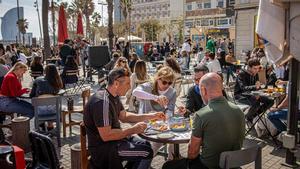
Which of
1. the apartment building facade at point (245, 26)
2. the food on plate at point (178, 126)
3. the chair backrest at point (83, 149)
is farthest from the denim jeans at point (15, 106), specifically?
the apartment building facade at point (245, 26)

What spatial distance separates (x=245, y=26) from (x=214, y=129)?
894 inches

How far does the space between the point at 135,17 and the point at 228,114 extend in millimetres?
118087

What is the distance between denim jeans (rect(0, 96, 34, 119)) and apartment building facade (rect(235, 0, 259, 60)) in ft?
63.2

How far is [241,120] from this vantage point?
11.0ft

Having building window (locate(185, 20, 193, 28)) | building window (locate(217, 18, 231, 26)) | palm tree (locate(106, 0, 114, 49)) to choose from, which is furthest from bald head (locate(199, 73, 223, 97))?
building window (locate(185, 20, 193, 28))

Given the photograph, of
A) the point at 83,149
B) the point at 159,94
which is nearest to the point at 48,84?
the point at 159,94

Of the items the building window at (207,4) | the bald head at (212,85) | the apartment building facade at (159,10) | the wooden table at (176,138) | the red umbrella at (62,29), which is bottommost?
the wooden table at (176,138)

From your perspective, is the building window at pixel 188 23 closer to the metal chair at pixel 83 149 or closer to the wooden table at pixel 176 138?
the wooden table at pixel 176 138

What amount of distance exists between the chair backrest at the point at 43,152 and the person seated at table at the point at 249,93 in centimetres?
440

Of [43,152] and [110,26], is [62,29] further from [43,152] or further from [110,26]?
[43,152]

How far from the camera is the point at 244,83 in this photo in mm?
7340

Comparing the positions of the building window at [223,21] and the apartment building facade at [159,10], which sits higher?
the apartment building facade at [159,10]

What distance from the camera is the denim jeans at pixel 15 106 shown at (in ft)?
22.6

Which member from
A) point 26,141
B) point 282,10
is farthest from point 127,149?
point 26,141
